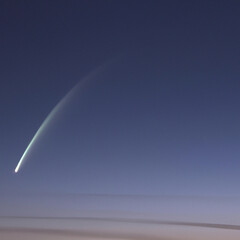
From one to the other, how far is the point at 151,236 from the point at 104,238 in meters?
2.55

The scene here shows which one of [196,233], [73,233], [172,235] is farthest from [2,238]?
[196,233]

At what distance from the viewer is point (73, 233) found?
23.7m

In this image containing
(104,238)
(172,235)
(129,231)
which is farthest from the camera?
(129,231)

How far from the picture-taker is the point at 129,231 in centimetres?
2488

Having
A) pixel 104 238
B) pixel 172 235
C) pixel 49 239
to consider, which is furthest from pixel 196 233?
pixel 49 239

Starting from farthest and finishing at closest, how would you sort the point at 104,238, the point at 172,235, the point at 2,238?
1. the point at 172,235
2. the point at 104,238
3. the point at 2,238

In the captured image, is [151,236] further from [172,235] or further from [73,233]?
[73,233]

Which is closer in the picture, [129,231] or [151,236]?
[151,236]

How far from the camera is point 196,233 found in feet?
78.7

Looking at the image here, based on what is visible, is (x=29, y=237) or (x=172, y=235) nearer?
(x=29, y=237)

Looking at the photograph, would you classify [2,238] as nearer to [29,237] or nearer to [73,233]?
[29,237]

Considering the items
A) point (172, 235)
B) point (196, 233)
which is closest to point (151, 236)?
point (172, 235)

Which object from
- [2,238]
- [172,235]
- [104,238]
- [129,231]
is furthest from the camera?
[129,231]

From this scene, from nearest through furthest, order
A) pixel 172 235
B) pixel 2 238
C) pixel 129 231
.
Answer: pixel 2 238 → pixel 172 235 → pixel 129 231
